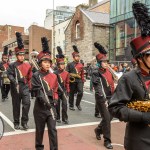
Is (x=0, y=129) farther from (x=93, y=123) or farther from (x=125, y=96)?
(x=93, y=123)

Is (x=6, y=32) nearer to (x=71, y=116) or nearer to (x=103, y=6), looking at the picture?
(x=103, y=6)

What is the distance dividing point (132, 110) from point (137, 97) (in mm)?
141

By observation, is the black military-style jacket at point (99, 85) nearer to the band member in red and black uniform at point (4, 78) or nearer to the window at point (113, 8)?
the band member in red and black uniform at point (4, 78)

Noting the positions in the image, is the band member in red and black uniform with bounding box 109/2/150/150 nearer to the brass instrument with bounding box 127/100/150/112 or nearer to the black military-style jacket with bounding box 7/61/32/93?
the brass instrument with bounding box 127/100/150/112

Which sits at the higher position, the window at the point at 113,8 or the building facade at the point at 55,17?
the building facade at the point at 55,17

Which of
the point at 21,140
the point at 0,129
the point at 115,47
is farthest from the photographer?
the point at 115,47

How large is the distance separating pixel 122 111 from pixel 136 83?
28cm

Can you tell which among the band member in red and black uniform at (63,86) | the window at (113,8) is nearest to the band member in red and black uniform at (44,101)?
the band member in red and black uniform at (63,86)

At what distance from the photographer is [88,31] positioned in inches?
1355

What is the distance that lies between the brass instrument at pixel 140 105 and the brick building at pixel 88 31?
30.8 metres

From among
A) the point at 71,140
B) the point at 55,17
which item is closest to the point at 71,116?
the point at 71,140

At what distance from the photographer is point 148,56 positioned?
2.84 metres

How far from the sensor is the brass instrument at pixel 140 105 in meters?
2.79

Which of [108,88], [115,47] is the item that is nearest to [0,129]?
[108,88]
